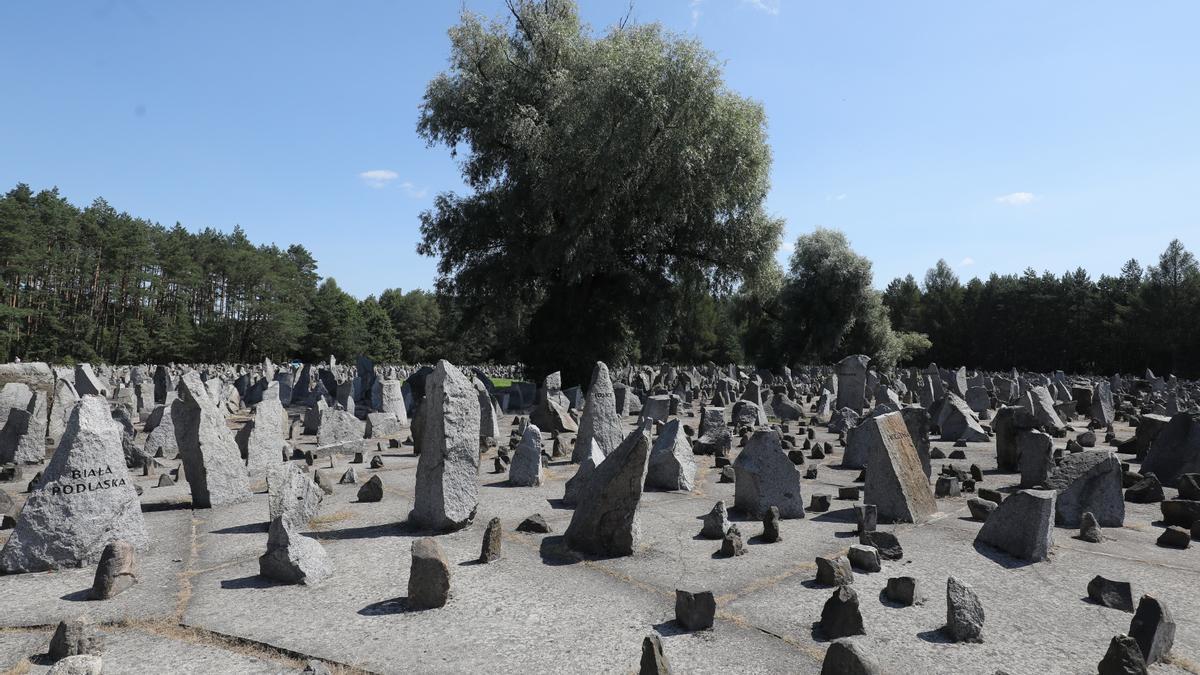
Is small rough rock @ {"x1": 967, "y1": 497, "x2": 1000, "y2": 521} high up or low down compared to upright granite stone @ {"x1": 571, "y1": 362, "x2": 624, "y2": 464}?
down

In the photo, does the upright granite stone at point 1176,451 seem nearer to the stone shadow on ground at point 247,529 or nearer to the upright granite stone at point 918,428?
the upright granite stone at point 918,428

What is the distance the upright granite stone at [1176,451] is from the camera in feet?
26.5

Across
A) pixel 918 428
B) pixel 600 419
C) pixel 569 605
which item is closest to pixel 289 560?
pixel 569 605

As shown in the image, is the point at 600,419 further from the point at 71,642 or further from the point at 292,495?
the point at 71,642

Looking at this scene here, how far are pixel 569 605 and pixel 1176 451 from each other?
26.2 ft

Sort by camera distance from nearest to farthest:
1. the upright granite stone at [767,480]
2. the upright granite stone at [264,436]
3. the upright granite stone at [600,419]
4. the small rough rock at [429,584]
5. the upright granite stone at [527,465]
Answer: the small rough rock at [429,584], the upright granite stone at [767,480], the upright granite stone at [527,465], the upright granite stone at [600,419], the upright granite stone at [264,436]

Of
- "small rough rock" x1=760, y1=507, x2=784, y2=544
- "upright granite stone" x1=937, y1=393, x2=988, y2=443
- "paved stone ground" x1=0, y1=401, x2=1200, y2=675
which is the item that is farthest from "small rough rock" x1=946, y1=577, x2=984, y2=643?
"upright granite stone" x1=937, y1=393, x2=988, y2=443

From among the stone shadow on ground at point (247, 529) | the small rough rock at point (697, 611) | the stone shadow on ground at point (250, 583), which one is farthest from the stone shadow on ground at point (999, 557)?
the stone shadow on ground at point (247, 529)

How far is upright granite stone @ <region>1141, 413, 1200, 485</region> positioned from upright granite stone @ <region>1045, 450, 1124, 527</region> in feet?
9.14

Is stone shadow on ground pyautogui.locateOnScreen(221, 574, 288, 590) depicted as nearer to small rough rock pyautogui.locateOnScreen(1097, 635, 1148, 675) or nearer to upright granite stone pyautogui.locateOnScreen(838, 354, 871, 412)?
small rough rock pyautogui.locateOnScreen(1097, 635, 1148, 675)

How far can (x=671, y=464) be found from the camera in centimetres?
764

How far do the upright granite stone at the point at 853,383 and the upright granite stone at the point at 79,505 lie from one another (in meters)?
14.2

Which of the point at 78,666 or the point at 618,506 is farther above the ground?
the point at 618,506

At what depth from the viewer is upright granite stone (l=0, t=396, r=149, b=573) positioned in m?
4.57
